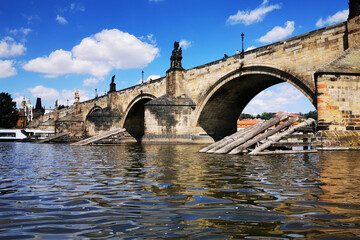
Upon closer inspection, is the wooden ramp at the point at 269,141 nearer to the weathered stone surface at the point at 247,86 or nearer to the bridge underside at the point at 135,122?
the weathered stone surface at the point at 247,86

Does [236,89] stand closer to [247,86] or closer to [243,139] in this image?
[247,86]

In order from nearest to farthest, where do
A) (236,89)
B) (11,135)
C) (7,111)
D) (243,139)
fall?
(243,139), (236,89), (11,135), (7,111)

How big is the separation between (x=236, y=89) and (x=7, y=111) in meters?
39.9

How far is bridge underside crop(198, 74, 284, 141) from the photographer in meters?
18.5

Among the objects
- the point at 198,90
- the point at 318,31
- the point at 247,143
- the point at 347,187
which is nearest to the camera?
the point at 347,187

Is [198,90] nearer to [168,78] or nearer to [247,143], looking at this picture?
[168,78]

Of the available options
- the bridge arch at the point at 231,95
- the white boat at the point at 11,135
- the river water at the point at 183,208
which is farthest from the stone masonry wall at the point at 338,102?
the white boat at the point at 11,135

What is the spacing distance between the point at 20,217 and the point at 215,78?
57.4 ft

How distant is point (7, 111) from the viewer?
45875 mm

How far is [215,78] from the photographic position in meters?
19.2

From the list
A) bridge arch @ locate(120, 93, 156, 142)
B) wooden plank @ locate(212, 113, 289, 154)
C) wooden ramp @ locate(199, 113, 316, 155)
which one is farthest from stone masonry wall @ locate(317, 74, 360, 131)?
bridge arch @ locate(120, 93, 156, 142)

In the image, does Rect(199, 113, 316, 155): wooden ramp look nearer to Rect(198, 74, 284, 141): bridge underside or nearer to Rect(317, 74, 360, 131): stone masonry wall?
Rect(317, 74, 360, 131): stone masonry wall

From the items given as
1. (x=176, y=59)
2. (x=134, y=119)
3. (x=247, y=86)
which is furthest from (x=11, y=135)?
(x=247, y=86)

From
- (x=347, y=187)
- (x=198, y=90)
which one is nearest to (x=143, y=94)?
(x=198, y=90)
